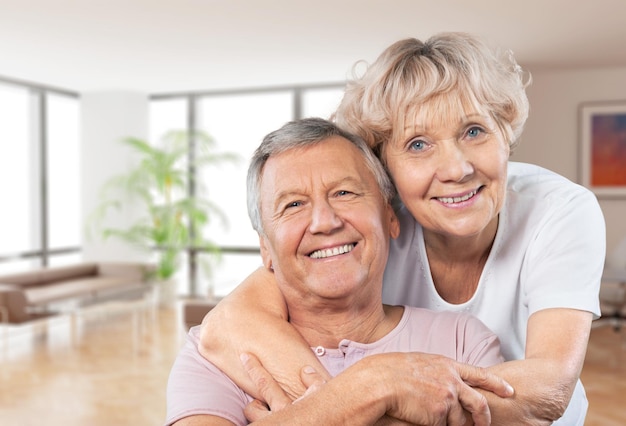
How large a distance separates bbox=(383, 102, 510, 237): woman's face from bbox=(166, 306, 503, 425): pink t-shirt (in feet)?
0.75

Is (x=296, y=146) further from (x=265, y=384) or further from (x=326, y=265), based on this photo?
(x=265, y=384)

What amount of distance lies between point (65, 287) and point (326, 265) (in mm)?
6255

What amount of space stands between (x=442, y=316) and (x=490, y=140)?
1.33 ft

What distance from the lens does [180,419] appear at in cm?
130

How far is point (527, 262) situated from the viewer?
1.47 meters

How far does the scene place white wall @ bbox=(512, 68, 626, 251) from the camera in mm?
7715

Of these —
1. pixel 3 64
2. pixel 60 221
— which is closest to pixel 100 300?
pixel 3 64

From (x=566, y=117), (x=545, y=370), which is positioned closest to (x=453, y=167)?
(x=545, y=370)

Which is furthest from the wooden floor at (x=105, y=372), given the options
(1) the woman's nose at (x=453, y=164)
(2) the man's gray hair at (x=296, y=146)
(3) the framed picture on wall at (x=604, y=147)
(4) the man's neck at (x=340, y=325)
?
(1) the woman's nose at (x=453, y=164)

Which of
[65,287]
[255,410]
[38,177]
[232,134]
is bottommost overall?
[65,287]

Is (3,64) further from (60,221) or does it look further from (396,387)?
(396,387)

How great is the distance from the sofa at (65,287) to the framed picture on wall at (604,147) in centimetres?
506

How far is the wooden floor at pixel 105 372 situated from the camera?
→ 4.37 m

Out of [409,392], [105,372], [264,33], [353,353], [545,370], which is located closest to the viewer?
[409,392]
